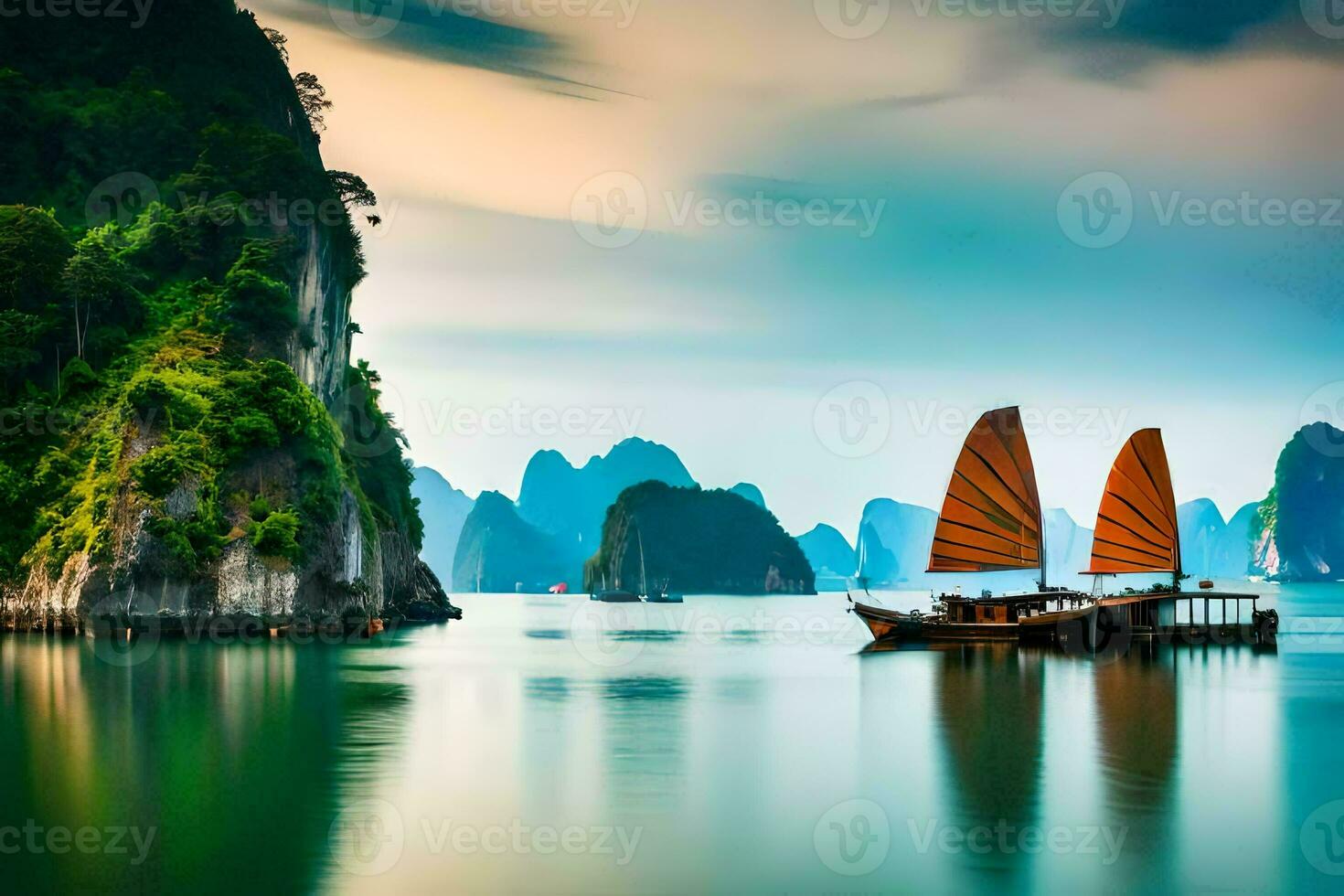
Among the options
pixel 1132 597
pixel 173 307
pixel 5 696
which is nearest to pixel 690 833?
pixel 5 696

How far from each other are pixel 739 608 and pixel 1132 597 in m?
70.8

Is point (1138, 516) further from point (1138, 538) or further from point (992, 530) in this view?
point (992, 530)

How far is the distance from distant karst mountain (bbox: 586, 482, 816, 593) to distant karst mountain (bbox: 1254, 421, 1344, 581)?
2439 inches

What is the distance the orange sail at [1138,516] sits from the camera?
47.0m

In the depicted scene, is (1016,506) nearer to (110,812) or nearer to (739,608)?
(110,812)

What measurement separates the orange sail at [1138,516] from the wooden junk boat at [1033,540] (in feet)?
0.10

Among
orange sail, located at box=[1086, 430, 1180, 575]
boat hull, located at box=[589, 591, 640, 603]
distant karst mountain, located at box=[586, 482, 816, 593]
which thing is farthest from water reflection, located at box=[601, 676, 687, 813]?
distant karst mountain, located at box=[586, 482, 816, 593]

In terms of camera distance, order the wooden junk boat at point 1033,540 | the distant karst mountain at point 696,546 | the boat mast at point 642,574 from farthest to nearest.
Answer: the distant karst mountain at point 696,546 → the boat mast at point 642,574 → the wooden junk boat at point 1033,540

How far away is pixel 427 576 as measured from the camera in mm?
88938

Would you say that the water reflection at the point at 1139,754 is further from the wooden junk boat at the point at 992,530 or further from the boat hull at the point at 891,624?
the boat hull at the point at 891,624

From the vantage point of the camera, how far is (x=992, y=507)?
48.4 m

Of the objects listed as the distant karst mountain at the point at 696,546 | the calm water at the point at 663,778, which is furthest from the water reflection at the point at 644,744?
the distant karst mountain at the point at 696,546

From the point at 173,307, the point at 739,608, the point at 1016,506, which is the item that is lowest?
the point at 739,608

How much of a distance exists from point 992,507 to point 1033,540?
2.09 metres
